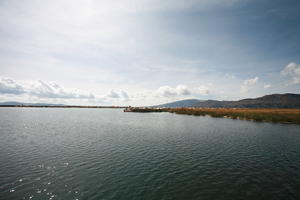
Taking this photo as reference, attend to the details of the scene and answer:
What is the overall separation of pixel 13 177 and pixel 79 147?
13.2 metres

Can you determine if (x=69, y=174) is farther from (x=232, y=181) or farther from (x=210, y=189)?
(x=232, y=181)

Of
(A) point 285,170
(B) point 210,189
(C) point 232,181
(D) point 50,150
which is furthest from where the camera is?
(D) point 50,150

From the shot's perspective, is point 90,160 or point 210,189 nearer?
point 210,189

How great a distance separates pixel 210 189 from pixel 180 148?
14601mm

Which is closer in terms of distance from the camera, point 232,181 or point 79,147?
point 232,181

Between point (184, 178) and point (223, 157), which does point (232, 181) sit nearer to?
point (184, 178)

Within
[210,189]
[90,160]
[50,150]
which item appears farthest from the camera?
[50,150]

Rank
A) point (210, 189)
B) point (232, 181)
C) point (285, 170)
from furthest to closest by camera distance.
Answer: point (285, 170) < point (232, 181) < point (210, 189)

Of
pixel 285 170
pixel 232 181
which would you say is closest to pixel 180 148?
pixel 232 181

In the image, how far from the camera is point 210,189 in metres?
15.7

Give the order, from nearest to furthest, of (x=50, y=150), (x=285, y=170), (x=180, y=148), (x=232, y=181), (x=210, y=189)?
(x=210, y=189) → (x=232, y=181) → (x=285, y=170) → (x=50, y=150) → (x=180, y=148)

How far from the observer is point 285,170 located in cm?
2061

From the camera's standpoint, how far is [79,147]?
3084 centimetres

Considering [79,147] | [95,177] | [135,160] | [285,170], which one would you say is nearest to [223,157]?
[285,170]
